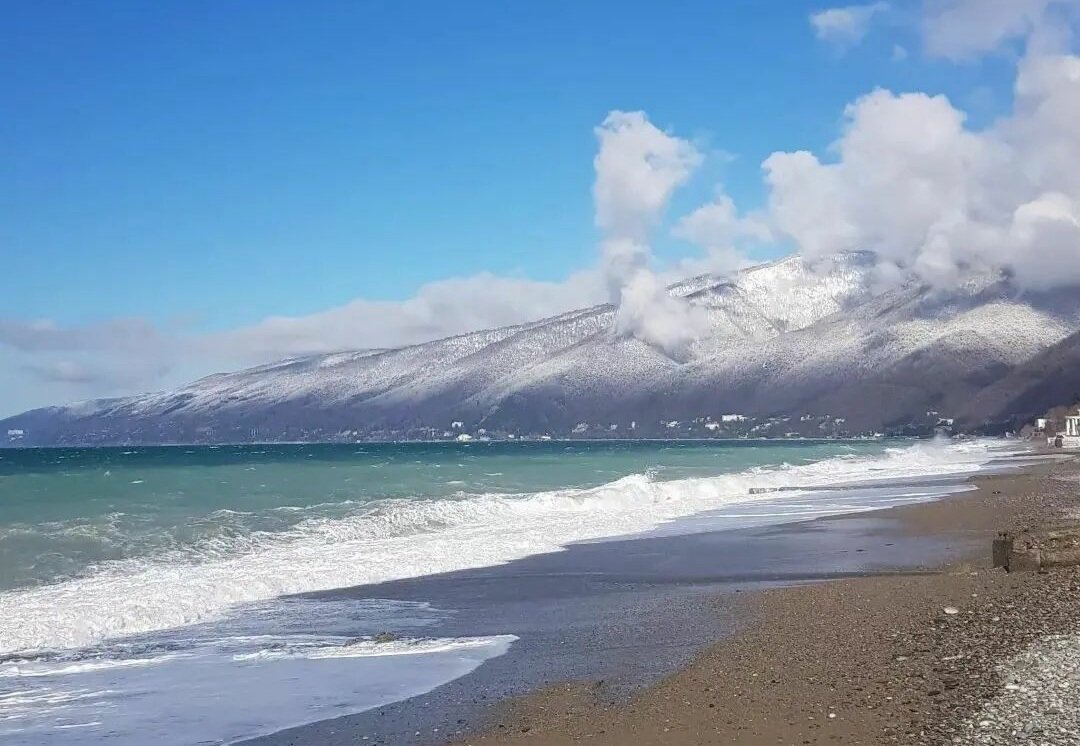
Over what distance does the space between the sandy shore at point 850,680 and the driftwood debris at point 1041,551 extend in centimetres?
45

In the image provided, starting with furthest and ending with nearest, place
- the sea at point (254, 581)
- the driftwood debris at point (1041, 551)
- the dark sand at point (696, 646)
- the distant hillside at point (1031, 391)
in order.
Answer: the distant hillside at point (1031, 391) < the driftwood debris at point (1041, 551) < the sea at point (254, 581) < the dark sand at point (696, 646)

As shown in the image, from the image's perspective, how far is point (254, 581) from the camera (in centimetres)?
1675

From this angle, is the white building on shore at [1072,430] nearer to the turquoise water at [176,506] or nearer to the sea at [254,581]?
the turquoise water at [176,506]

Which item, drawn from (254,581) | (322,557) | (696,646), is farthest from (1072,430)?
(696,646)

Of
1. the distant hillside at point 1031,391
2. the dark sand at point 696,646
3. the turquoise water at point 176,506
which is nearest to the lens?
the dark sand at point 696,646

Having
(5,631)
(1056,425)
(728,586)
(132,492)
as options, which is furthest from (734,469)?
(1056,425)

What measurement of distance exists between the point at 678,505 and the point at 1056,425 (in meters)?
116

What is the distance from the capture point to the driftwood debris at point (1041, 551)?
1338cm

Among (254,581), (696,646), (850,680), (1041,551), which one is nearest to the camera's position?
(850,680)

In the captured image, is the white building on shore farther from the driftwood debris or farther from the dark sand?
the driftwood debris

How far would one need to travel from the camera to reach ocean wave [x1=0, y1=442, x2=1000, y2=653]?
45.3 feet

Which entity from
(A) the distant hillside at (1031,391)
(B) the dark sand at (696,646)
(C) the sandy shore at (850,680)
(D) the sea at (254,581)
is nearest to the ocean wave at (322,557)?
(D) the sea at (254,581)

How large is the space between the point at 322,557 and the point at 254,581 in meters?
3.91

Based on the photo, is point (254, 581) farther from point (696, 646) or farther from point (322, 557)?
point (696, 646)
